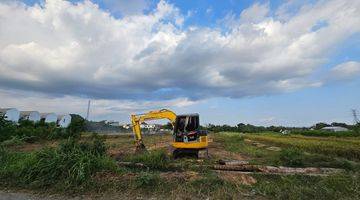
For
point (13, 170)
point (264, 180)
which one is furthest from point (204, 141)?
point (13, 170)

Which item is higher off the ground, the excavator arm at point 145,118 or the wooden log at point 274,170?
the excavator arm at point 145,118

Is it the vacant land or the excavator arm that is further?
the excavator arm

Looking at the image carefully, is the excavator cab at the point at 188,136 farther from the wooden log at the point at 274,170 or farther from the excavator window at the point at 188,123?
the wooden log at the point at 274,170

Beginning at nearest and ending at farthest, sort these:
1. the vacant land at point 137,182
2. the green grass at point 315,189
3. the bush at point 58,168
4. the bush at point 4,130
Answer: the green grass at point 315,189 < the vacant land at point 137,182 < the bush at point 58,168 < the bush at point 4,130

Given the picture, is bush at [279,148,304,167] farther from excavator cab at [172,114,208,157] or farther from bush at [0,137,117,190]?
bush at [0,137,117,190]

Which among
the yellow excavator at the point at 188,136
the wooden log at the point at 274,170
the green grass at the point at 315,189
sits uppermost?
the yellow excavator at the point at 188,136

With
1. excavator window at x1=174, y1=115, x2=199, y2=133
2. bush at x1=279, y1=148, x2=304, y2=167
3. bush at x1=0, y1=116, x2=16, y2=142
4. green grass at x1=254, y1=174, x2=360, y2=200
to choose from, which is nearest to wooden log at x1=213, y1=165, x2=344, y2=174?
green grass at x1=254, y1=174, x2=360, y2=200

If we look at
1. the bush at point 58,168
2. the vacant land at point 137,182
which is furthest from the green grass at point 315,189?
the bush at point 58,168

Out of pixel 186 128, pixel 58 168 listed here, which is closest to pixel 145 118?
pixel 186 128

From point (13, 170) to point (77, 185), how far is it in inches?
101

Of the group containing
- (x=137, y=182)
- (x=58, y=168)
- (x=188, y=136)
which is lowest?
(x=137, y=182)

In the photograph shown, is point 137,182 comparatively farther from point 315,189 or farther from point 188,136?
point 188,136

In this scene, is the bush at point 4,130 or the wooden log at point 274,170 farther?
the bush at point 4,130

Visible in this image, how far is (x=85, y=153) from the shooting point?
1035 cm
